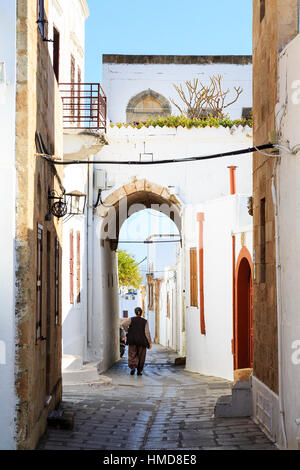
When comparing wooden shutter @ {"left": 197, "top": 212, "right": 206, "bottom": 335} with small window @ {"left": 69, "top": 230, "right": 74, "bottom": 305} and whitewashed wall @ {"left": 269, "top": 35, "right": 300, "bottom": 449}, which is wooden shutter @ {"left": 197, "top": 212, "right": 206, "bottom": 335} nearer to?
small window @ {"left": 69, "top": 230, "right": 74, "bottom": 305}

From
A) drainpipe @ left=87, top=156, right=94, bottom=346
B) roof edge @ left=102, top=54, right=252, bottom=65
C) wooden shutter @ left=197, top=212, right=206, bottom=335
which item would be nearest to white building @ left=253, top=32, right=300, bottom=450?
wooden shutter @ left=197, top=212, right=206, bottom=335

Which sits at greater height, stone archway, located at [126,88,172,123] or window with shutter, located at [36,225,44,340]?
stone archway, located at [126,88,172,123]

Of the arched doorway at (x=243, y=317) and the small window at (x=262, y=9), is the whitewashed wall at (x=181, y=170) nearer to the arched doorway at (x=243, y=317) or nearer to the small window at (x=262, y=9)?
the arched doorway at (x=243, y=317)

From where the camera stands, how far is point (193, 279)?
677 inches

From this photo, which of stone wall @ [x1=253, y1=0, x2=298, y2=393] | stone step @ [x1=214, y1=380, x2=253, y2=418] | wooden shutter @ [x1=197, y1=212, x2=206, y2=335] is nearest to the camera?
stone wall @ [x1=253, y1=0, x2=298, y2=393]

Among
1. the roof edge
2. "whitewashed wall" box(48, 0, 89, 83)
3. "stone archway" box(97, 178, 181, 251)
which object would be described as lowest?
"stone archway" box(97, 178, 181, 251)

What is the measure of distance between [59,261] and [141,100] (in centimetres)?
1642

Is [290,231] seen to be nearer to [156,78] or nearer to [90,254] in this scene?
[90,254]

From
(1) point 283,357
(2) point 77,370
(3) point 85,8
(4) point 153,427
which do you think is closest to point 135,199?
(3) point 85,8

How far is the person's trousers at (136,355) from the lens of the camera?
15852 mm

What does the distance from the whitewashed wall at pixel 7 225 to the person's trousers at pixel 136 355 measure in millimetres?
9369

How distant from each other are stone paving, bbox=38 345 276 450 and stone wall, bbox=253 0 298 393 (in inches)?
31.8

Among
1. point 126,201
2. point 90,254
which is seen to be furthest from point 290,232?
point 126,201

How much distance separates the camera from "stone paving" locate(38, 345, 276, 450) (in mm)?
7840
